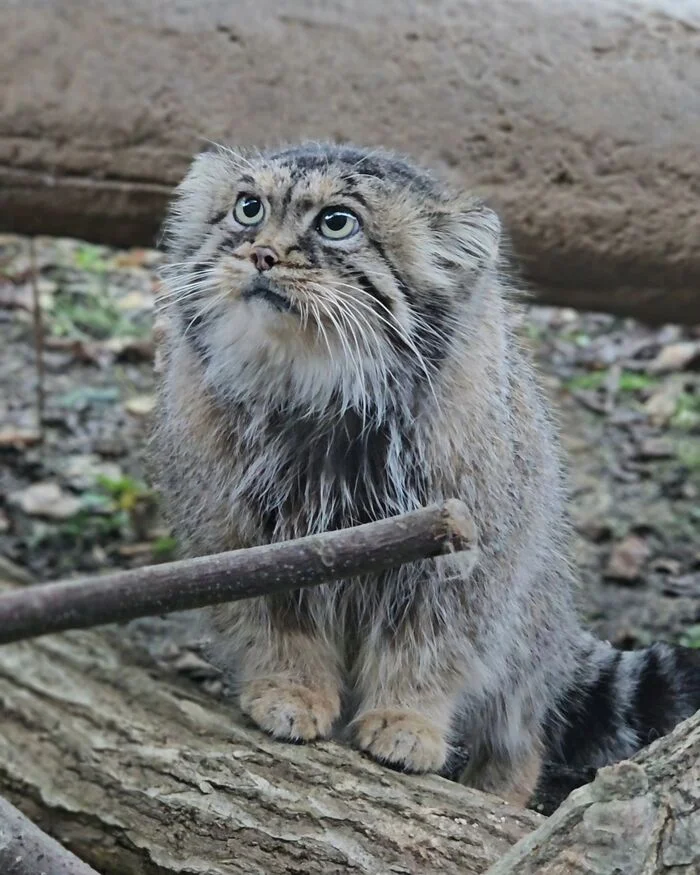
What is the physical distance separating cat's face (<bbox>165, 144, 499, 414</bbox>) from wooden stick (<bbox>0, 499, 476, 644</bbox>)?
0.98 metres

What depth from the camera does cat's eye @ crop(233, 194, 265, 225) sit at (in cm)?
298

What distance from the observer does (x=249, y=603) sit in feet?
10.5

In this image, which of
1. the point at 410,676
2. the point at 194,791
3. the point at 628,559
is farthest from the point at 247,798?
the point at 628,559

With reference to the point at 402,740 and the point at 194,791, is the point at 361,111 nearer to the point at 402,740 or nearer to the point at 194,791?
the point at 402,740

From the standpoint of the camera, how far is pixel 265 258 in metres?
2.83

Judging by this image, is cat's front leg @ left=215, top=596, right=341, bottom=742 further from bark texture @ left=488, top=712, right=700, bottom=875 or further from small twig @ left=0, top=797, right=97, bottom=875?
bark texture @ left=488, top=712, right=700, bottom=875

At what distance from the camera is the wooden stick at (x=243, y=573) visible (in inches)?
70.5

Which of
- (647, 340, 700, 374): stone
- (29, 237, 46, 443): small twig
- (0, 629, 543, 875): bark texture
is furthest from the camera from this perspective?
(647, 340, 700, 374): stone

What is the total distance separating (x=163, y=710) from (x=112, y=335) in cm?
354

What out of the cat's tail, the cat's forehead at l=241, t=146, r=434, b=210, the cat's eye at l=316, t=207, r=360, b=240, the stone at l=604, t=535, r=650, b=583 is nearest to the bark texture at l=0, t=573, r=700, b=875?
the cat's tail

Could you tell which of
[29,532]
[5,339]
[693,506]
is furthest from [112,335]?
[693,506]

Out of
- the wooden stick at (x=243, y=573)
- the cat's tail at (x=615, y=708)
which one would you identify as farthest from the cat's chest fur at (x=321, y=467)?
the wooden stick at (x=243, y=573)

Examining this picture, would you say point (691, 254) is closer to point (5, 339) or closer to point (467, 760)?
point (467, 760)

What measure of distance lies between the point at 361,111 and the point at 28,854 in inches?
118
